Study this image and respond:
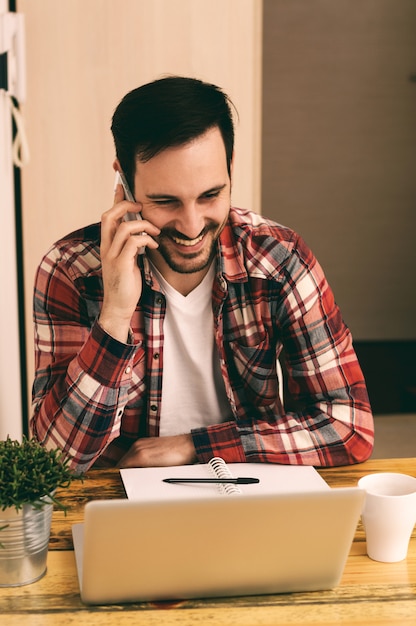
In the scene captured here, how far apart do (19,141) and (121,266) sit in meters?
1.02

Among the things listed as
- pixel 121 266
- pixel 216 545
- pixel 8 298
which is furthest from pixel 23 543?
pixel 8 298

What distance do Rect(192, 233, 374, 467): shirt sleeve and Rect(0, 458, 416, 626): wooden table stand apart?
34 centimetres

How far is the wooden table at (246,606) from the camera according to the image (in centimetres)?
80

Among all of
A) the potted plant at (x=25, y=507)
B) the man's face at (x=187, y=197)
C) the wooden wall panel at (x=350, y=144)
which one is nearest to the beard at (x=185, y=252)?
the man's face at (x=187, y=197)

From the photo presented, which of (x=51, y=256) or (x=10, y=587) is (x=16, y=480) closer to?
(x=10, y=587)

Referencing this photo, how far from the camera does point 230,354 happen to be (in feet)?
4.99

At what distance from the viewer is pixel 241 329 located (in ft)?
4.94

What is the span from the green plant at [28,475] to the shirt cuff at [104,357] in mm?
434

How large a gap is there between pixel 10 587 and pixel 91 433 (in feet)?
1.57

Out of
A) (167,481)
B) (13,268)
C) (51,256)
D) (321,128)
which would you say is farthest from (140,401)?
(321,128)

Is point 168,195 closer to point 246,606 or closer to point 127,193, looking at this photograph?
point 127,193

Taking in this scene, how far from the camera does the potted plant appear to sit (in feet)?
2.72

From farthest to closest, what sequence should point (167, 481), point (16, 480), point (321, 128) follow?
point (321, 128)
point (167, 481)
point (16, 480)

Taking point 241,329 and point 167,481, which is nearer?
point 167,481
